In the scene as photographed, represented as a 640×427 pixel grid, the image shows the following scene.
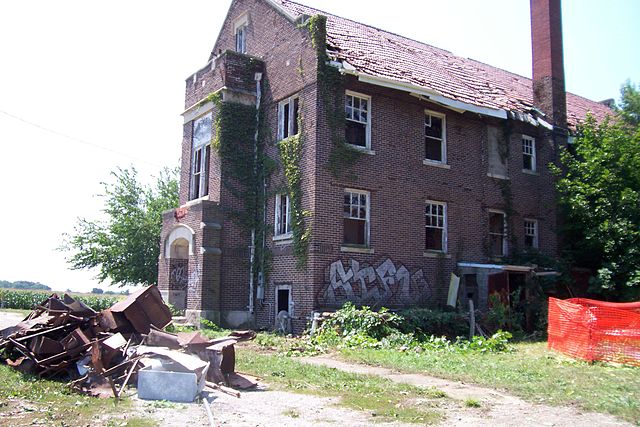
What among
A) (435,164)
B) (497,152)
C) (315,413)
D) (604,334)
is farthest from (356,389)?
(497,152)

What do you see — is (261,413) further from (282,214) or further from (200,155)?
(200,155)

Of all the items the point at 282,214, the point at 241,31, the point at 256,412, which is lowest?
the point at 256,412

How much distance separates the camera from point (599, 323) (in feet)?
39.9

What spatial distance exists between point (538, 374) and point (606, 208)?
1242 centimetres

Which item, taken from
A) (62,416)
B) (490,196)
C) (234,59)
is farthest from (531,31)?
(62,416)

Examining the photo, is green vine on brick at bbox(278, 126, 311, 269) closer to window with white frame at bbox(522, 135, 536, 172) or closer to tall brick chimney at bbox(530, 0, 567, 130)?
window with white frame at bbox(522, 135, 536, 172)

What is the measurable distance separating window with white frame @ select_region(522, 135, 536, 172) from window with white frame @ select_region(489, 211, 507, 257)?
258 cm

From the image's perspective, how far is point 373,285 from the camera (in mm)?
17984

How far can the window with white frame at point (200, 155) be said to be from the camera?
70.1 ft

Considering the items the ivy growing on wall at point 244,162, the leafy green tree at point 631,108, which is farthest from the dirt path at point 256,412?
the leafy green tree at point 631,108

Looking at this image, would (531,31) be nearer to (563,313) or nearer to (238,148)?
(238,148)

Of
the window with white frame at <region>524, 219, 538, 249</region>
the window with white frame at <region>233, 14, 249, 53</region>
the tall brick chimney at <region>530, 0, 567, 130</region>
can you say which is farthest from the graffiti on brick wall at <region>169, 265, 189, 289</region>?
the tall brick chimney at <region>530, 0, 567, 130</region>

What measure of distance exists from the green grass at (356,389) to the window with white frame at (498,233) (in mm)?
11646

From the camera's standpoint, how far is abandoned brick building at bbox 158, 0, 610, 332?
17.9 meters
